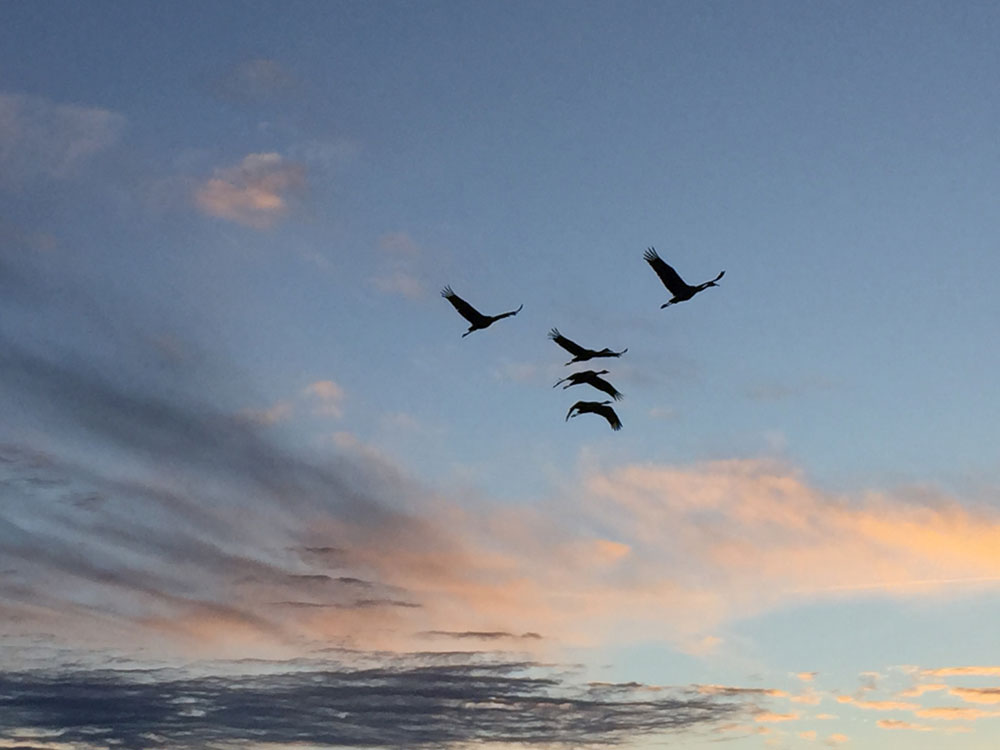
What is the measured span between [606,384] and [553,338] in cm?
597

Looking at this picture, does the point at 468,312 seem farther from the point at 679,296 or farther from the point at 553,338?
the point at 679,296

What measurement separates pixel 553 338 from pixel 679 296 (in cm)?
815

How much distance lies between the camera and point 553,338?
7425 centimetres

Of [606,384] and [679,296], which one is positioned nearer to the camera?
[679,296]

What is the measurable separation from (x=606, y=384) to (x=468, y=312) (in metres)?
9.70

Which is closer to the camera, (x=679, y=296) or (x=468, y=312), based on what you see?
(x=679, y=296)

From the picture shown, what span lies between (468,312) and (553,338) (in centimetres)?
662

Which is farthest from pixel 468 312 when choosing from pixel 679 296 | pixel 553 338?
pixel 679 296

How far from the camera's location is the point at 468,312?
78.1m

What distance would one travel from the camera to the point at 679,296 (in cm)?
7062
